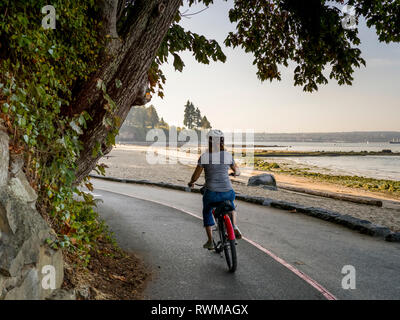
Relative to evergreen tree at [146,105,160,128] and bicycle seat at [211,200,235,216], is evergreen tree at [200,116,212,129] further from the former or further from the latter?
bicycle seat at [211,200,235,216]

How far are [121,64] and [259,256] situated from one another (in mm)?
4387

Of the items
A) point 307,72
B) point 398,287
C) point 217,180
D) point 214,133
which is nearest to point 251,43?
point 307,72

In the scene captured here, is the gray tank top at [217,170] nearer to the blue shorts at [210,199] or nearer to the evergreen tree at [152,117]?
the blue shorts at [210,199]

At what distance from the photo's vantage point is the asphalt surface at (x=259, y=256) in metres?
4.14

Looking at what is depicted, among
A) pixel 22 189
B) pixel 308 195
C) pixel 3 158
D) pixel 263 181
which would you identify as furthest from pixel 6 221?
pixel 263 181

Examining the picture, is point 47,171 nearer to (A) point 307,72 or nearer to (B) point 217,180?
(B) point 217,180

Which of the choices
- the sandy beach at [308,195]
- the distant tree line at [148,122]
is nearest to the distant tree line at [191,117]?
the distant tree line at [148,122]

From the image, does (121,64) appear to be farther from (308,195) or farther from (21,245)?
(308,195)

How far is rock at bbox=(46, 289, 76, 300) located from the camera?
2893mm

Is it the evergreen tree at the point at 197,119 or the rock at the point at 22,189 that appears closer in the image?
the rock at the point at 22,189

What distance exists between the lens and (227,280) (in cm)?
441

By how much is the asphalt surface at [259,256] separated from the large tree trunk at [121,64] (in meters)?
2.37

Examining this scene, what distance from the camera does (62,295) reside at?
2943 mm
